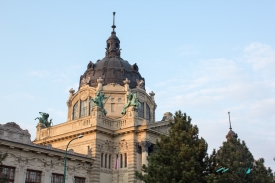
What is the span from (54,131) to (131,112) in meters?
12.8

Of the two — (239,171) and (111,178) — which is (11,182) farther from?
(239,171)

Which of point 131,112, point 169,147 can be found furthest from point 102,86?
point 169,147

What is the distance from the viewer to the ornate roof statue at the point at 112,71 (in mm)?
62531

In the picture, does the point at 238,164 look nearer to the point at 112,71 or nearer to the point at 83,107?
the point at 83,107

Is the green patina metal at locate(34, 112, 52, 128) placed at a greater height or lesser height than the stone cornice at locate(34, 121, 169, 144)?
greater

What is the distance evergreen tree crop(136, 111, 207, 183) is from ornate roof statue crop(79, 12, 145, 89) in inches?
1096

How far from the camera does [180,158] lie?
33.2m

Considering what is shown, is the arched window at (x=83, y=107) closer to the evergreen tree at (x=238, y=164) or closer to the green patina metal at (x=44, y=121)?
the green patina metal at (x=44, y=121)

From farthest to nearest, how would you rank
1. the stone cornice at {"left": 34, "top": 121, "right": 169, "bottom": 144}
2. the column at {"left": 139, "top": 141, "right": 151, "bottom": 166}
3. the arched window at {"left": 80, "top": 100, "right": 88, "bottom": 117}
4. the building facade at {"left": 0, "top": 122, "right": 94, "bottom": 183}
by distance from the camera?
the arched window at {"left": 80, "top": 100, "right": 88, "bottom": 117} < the stone cornice at {"left": 34, "top": 121, "right": 169, "bottom": 144} < the column at {"left": 139, "top": 141, "right": 151, "bottom": 166} < the building facade at {"left": 0, "top": 122, "right": 94, "bottom": 183}

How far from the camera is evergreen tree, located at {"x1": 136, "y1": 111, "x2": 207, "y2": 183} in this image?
32469 millimetres

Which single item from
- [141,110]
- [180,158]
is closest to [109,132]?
[141,110]

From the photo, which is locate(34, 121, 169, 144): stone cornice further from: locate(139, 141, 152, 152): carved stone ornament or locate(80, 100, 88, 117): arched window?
locate(80, 100, 88, 117): arched window

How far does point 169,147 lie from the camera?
1368 inches

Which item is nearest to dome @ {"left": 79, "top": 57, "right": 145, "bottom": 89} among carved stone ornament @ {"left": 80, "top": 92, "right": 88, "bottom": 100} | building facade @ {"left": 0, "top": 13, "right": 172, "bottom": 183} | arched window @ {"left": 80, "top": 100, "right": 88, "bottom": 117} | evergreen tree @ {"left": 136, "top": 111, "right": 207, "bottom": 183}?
building facade @ {"left": 0, "top": 13, "right": 172, "bottom": 183}
